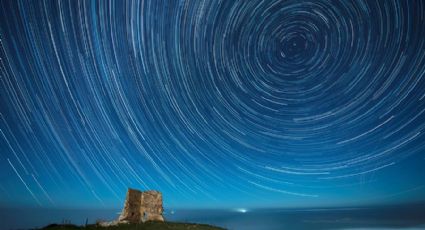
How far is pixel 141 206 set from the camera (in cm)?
3338

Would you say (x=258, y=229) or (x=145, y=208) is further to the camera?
(x=258, y=229)

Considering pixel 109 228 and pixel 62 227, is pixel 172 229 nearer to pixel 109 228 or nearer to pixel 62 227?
pixel 109 228

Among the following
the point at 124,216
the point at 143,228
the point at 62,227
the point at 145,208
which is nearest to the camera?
the point at 62,227

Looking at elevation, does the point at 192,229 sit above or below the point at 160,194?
below

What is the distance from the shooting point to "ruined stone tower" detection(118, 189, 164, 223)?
1227 inches

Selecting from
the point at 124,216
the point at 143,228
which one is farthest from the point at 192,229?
the point at 124,216

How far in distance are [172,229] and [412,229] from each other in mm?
66314

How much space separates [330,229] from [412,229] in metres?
17.6

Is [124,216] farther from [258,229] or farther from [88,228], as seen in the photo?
[258,229]

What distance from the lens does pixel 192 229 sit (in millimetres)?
28172

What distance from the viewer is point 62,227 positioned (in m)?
23.6

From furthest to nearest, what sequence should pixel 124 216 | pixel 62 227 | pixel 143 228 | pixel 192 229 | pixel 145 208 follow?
pixel 145 208 → pixel 124 216 → pixel 192 229 → pixel 143 228 → pixel 62 227

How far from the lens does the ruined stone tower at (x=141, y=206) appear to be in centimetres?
3116

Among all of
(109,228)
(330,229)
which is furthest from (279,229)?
(109,228)
